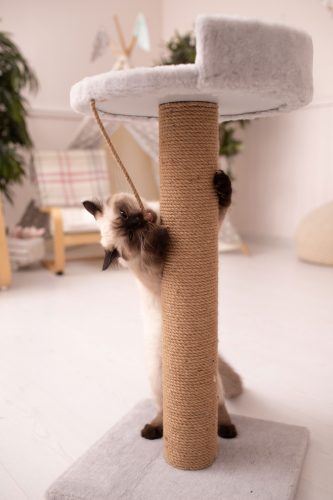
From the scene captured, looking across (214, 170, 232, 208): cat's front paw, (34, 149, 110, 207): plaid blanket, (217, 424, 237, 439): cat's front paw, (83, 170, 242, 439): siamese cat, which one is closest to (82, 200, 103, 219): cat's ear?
(83, 170, 242, 439): siamese cat

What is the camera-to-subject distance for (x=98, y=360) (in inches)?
65.2

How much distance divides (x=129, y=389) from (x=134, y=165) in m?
2.27

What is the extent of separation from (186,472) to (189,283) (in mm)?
396

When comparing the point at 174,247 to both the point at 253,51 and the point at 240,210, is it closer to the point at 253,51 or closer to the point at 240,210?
the point at 253,51

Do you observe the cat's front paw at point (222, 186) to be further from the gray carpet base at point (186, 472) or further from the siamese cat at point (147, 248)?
the gray carpet base at point (186, 472)

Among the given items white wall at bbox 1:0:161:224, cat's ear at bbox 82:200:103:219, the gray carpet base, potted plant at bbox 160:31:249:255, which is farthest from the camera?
white wall at bbox 1:0:161:224

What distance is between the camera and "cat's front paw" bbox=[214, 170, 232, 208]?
3.11 ft

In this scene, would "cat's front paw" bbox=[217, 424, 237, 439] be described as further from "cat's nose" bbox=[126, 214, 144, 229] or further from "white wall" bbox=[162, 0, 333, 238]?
"white wall" bbox=[162, 0, 333, 238]

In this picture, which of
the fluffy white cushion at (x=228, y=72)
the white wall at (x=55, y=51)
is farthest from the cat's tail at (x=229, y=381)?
the white wall at (x=55, y=51)

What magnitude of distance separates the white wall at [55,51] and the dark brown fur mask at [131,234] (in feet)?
8.83

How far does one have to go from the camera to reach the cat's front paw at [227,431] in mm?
1110

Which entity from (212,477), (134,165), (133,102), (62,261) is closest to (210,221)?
(133,102)

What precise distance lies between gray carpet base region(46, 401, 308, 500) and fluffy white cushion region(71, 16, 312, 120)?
0.74 meters

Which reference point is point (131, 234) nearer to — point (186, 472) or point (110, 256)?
point (110, 256)
